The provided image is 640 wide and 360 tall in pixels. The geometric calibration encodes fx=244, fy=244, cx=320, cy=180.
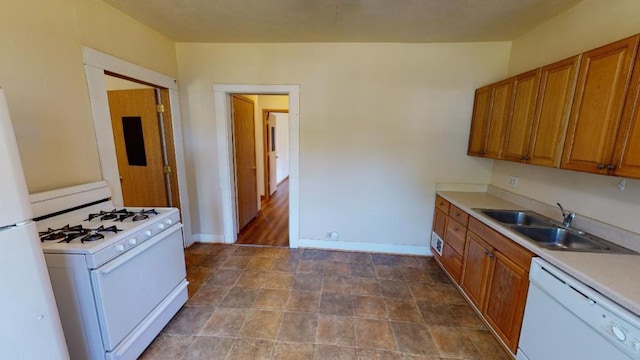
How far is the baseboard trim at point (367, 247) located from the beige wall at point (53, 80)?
7.83ft

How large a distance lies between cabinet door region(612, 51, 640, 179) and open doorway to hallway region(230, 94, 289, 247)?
3204mm

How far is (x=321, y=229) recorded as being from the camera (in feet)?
11.0

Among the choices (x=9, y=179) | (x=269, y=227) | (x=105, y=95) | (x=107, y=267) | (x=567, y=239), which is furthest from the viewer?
(x=269, y=227)

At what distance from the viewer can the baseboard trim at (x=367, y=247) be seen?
3266mm

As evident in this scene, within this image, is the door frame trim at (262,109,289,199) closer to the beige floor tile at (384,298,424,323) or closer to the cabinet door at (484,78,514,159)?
the cabinet door at (484,78,514,159)

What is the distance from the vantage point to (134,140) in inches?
118

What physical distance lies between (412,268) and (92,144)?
3404 millimetres

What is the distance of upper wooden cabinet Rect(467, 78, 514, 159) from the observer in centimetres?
231

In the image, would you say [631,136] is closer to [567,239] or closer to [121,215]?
[567,239]

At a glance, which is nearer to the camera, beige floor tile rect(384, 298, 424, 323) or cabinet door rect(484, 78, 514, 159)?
beige floor tile rect(384, 298, 424, 323)

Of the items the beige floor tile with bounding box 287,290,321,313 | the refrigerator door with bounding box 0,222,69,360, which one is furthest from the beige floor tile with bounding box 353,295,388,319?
the refrigerator door with bounding box 0,222,69,360

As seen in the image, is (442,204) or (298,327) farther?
(442,204)

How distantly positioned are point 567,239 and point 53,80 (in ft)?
12.8

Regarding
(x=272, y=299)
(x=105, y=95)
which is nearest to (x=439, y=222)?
(x=272, y=299)
